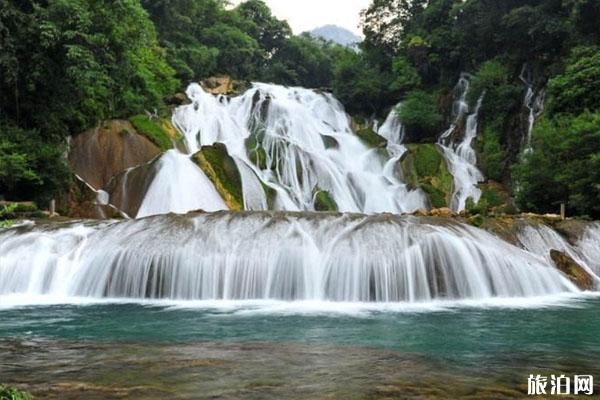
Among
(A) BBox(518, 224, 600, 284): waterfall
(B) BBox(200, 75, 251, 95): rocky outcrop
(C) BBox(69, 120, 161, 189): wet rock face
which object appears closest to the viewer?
(A) BBox(518, 224, 600, 284): waterfall

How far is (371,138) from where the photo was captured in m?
31.1

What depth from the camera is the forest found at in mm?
20297

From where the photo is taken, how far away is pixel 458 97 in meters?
34.5

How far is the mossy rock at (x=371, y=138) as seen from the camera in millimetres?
30498

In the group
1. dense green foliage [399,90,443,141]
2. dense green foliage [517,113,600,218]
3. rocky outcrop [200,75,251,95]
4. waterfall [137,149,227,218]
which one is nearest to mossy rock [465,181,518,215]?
dense green foliage [517,113,600,218]

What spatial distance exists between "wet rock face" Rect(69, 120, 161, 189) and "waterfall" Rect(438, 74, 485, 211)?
1446 cm

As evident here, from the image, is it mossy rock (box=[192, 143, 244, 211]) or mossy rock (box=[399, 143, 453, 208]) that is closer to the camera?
mossy rock (box=[192, 143, 244, 211])

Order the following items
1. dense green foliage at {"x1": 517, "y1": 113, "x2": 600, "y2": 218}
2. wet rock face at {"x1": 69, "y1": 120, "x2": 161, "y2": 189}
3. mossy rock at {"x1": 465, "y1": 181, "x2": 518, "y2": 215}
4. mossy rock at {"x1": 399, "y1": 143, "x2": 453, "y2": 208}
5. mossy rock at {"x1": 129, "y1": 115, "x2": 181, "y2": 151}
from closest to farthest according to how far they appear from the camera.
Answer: dense green foliage at {"x1": 517, "y1": 113, "x2": 600, "y2": 218} < wet rock face at {"x1": 69, "y1": 120, "x2": 161, "y2": 189} < mossy rock at {"x1": 465, "y1": 181, "x2": 518, "y2": 215} < mossy rock at {"x1": 129, "y1": 115, "x2": 181, "y2": 151} < mossy rock at {"x1": 399, "y1": 143, "x2": 453, "y2": 208}

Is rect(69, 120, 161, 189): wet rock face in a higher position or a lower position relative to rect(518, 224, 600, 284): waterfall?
higher

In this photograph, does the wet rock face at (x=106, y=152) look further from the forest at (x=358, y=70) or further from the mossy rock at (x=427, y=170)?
the mossy rock at (x=427, y=170)

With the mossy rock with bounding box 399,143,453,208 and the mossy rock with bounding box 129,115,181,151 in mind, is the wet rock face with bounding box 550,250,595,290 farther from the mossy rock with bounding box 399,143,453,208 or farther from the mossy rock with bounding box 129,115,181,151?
the mossy rock with bounding box 129,115,181,151

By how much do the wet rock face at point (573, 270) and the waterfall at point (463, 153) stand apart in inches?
479

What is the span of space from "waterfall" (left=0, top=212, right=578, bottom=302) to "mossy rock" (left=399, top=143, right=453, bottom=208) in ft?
44.1

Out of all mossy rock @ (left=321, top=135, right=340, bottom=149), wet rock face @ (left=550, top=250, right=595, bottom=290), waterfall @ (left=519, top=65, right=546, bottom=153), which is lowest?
wet rock face @ (left=550, top=250, right=595, bottom=290)
